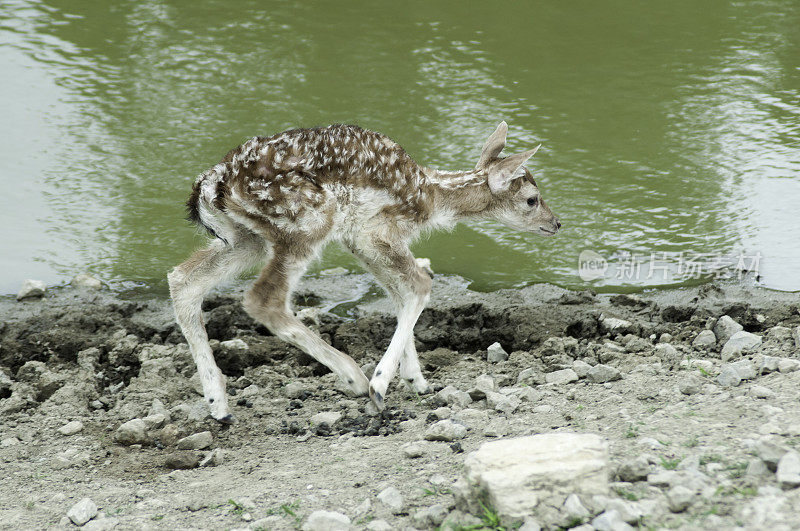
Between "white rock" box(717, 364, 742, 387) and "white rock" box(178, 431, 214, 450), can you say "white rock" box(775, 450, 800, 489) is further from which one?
"white rock" box(178, 431, 214, 450)

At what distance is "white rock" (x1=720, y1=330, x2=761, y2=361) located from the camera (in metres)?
6.19

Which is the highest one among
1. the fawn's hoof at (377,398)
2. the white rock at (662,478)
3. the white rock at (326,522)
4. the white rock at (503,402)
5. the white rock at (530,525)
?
the white rock at (662,478)

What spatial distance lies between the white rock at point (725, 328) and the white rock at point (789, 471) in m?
2.75

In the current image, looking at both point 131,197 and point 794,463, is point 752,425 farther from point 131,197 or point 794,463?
point 131,197

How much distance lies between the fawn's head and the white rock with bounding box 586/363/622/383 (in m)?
1.76

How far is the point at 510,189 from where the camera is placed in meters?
7.28

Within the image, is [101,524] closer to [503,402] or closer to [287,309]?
[287,309]

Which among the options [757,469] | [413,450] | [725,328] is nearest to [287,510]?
[413,450]

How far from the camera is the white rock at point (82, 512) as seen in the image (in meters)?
4.78

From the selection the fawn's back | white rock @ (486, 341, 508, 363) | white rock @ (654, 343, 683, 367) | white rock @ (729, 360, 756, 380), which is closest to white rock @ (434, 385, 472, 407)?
white rock @ (486, 341, 508, 363)

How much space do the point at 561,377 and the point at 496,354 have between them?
0.79 m

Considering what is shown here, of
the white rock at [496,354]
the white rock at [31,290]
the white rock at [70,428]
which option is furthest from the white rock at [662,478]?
the white rock at [31,290]

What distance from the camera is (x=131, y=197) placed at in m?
9.53

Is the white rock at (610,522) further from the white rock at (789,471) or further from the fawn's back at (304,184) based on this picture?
the fawn's back at (304,184)
